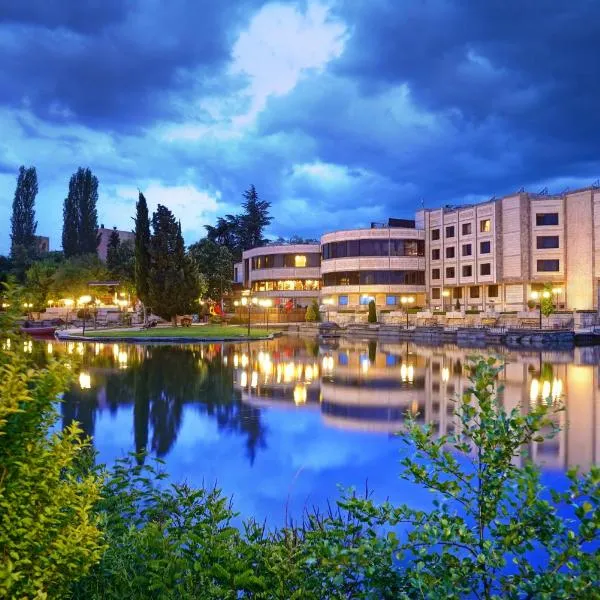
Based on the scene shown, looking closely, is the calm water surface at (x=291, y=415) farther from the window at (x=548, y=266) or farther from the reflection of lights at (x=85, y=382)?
the window at (x=548, y=266)

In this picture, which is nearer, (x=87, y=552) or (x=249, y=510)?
(x=87, y=552)

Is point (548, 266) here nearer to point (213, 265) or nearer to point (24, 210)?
point (213, 265)

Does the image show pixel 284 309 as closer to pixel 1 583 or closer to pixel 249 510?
pixel 249 510

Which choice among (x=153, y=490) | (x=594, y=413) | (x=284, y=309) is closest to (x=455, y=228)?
(x=284, y=309)

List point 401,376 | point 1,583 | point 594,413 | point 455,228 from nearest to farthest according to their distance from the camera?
point 1,583
point 594,413
point 401,376
point 455,228

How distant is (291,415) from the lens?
1559 centimetres

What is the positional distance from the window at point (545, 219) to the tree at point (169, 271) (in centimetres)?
3768

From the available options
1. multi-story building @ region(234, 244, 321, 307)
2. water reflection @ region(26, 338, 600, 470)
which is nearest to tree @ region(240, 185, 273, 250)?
multi-story building @ region(234, 244, 321, 307)

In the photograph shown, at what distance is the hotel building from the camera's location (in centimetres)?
6103

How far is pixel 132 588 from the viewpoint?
4.81m

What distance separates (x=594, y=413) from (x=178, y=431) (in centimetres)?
1074

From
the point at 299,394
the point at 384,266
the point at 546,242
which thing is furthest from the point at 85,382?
the point at 384,266

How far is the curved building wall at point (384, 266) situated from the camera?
73.3 metres

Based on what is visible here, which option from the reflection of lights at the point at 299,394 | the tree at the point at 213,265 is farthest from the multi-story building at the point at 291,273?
the reflection of lights at the point at 299,394
